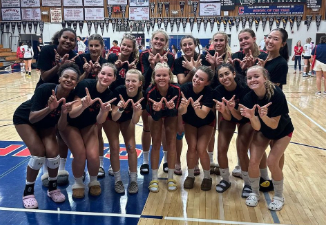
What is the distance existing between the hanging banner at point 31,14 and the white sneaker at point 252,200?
2031 cm

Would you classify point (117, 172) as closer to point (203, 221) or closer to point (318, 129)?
point (203, 221)

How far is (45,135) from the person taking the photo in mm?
3211

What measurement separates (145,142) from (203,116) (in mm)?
1107

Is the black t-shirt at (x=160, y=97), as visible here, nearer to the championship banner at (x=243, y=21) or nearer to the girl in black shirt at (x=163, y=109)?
the girl in black shirt at (x=163, y=109)

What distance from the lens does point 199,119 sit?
11.5 feet

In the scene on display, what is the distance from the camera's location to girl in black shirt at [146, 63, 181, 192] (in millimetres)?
3344

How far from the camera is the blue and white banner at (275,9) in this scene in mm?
18656

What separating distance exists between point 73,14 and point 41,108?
1844cm

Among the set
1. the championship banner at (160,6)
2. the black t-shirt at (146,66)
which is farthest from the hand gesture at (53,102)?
the championship banner at (160,6)

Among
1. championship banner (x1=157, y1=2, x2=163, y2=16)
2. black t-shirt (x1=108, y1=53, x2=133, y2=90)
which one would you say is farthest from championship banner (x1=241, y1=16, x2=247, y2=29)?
black t-shirt (x1=108, y1=53, x2=133, y2=90)

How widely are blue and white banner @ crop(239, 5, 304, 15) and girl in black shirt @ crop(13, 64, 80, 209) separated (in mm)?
17784

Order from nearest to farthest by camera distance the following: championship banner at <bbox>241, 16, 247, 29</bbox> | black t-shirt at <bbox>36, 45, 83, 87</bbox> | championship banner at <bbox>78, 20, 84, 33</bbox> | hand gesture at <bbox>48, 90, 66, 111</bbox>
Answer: hand gesture at <bbox>48, 90, 66, 111</bbox> → black t-shirt at <bbox>36, 45, 83, 87</bbox> → championship banner at <bbox>241, 16, 247, 29</bbox> → championship banner at <bbox>78, 20, 84, 33</bbox>

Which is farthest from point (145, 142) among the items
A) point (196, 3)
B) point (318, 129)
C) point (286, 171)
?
point (196, 3)

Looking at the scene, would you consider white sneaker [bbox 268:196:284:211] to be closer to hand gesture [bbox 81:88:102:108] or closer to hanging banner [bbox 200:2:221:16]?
hand gesture [bbox 81:88:102:108]
